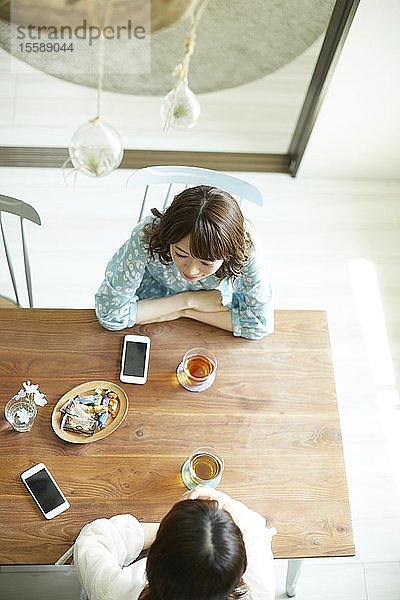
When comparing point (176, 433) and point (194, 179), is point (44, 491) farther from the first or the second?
point (194, 179)

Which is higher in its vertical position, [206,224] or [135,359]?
[206,224]

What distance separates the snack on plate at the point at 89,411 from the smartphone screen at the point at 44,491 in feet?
0.45

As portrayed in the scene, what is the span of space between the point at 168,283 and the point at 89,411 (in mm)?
451

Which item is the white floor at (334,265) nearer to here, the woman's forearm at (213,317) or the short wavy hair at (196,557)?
the woman's forearm at (213,317)

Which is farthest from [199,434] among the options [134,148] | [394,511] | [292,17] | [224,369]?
[292,17]

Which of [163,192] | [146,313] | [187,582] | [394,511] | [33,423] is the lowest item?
[394,511]

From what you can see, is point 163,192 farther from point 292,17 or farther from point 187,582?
point 187,582

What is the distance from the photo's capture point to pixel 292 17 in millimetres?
2971

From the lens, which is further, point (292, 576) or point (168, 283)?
point (292, 576)

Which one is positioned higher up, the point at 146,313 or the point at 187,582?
the point at 187,582

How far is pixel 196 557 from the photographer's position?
1.26 metres

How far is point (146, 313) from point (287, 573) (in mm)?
1025

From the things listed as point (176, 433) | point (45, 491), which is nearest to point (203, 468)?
point (176, 433)

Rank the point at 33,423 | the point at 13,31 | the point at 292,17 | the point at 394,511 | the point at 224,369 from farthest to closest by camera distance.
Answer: the point at 13,31 < the point at 292,17 < the point at 394,511 < the point at 224,369 < the point at 33,423
